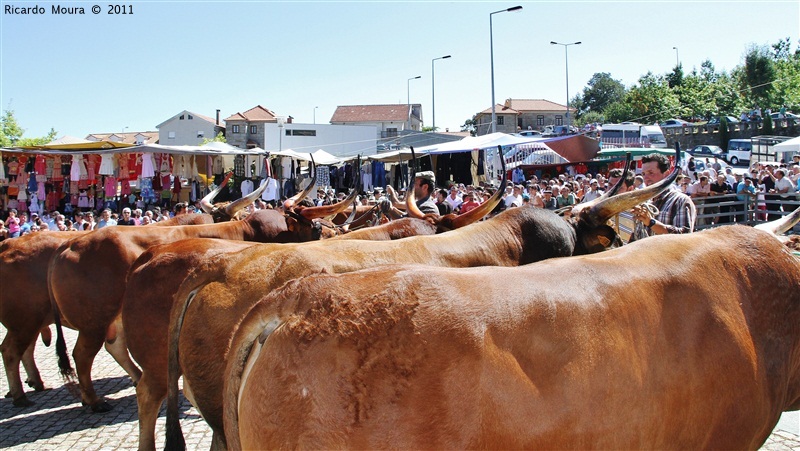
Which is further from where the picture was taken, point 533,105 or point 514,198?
point 533,105

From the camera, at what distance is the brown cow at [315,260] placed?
4.07 meters

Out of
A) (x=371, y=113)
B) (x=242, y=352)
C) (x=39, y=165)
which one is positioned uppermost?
(x=371, y=113)

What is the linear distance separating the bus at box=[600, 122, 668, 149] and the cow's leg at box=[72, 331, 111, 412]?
45239mm

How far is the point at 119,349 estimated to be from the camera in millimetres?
7648

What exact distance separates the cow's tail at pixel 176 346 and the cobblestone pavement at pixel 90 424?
Result: 1964mm

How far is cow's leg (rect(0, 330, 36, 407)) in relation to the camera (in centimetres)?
729

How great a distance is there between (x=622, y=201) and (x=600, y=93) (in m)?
136

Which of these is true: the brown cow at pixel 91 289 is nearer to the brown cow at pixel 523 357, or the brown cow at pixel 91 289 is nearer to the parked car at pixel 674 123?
the brown cow at pixel 523 357

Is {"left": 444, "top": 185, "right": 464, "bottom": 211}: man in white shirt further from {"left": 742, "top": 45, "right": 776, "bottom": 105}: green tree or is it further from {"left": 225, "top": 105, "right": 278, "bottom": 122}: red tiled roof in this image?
{"left": 225, "top": 105, "right": 278, "bottom": 122}: red tiled roof

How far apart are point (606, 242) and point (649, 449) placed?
9.75ft

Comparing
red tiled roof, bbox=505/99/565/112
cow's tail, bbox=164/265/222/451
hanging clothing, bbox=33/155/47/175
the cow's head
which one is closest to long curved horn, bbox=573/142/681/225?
the cow's head

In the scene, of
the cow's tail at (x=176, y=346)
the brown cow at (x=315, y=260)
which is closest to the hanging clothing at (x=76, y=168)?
the brown cow at (x=315, y=260)

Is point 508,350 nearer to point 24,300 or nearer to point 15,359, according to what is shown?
point 15,359

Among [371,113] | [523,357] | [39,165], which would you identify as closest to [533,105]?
[371,113]
